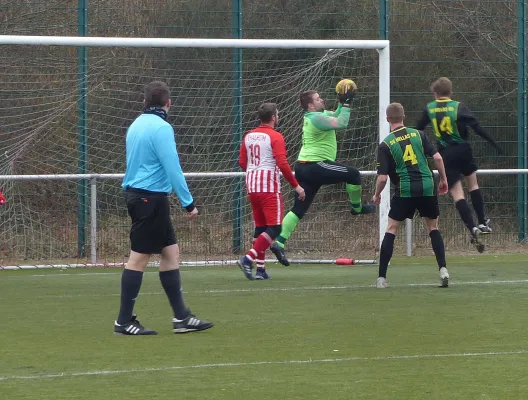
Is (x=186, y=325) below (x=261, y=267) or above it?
below

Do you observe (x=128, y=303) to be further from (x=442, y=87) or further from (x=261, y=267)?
(x=442, y=87)

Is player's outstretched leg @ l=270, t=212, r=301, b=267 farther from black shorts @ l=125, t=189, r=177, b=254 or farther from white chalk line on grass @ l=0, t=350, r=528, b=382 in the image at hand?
white chalk line on grass @ l=0, t=350, r=528, b=382

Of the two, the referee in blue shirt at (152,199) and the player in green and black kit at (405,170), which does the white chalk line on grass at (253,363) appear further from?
the player in green and black kit at (405,170)

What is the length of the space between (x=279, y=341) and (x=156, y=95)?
1977 millimetres

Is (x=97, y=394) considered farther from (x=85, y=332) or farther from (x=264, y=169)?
(x=264, y=169)

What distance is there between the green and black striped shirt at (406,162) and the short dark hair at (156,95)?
3.14 meters

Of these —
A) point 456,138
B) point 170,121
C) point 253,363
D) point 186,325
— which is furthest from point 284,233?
point 253,363

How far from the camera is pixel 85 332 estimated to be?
864 cm

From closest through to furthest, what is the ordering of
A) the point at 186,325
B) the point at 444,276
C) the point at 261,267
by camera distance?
the point at 186,325
the point at 444,276
the point at 261,267

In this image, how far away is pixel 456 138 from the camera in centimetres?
1287

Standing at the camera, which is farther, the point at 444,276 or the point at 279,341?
the point at 444,276

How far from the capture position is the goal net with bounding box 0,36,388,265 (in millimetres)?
14695

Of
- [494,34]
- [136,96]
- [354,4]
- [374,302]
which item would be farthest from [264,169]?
[494,34]

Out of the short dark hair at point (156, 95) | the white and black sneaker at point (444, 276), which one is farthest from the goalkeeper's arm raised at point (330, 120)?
the short dark hair at point (156, 95)
